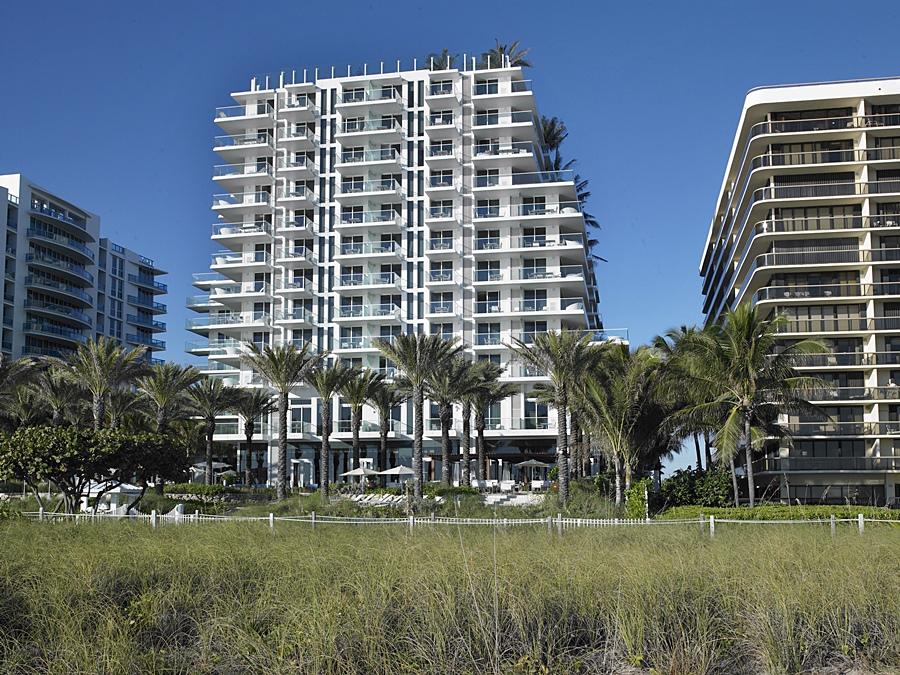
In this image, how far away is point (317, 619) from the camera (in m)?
9.47

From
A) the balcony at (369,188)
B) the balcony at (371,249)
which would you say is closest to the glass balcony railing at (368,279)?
the balcony at (371,249)

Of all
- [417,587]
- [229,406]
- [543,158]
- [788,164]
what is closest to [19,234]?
[229,406]

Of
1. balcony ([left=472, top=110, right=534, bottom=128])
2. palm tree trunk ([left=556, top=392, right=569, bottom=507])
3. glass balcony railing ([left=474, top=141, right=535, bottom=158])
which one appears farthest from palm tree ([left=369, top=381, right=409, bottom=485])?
balcony ([left=472, top=110, right=534, bottom=128])

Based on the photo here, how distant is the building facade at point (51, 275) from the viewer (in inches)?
3236

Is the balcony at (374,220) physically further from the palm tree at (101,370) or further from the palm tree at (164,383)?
the palm tree at (101,370)

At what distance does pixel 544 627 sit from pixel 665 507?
2959cm

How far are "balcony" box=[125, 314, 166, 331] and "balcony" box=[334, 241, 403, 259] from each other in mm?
43911

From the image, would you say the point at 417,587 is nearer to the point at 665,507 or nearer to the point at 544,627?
the point at 544,627

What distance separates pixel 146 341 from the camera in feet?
356

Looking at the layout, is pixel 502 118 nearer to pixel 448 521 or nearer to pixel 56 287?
pixel 56 287

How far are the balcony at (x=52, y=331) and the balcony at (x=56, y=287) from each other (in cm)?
317

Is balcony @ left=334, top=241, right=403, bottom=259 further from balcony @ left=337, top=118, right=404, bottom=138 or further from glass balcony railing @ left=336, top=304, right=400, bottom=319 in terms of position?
balcony @ left=337, top=118, right=404, bottom=138

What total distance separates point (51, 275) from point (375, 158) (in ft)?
121

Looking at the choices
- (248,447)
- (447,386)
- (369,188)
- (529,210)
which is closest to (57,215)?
(369,188)
